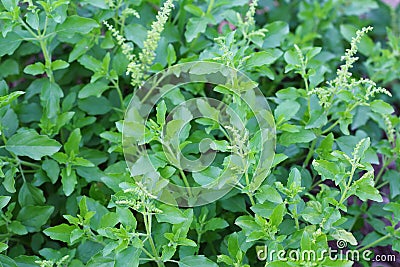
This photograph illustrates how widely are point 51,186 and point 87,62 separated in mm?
276

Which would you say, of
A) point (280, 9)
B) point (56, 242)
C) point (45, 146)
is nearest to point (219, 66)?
point (45, 146)

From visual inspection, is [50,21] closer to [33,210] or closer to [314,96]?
[33,210]

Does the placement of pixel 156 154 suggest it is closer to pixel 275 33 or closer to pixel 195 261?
pixel 195 261

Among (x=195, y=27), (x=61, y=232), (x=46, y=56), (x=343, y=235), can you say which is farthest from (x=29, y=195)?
(x=343, y=235)

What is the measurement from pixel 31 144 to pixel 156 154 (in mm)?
240

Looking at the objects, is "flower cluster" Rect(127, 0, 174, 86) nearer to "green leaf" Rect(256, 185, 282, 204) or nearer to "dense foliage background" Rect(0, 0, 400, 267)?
"dense foliage background" Rect(0, 0, 400, 267)

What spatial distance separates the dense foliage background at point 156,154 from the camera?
873 mm

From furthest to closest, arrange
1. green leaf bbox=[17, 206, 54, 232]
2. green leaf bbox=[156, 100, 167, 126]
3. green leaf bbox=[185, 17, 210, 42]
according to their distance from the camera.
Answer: green leaf bbox=[185, 17, 210, 42] → green leaf bbox=[17, 206, 54, 232] → green leaf bbox=[156, 100, 167, 126]

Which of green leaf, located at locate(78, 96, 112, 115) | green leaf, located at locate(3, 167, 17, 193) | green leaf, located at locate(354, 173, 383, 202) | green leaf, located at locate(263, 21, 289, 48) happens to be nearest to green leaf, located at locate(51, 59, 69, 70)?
green leaf, located at locate(78, 96, 112, 115)

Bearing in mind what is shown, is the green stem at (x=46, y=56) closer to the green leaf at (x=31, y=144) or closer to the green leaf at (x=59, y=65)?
the green leaf at (x=59, y=65)

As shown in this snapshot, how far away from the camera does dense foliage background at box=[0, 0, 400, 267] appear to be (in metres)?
0.87

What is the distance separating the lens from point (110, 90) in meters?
1.22

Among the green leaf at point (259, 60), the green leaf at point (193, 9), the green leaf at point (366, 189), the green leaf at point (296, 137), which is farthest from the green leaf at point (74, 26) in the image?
the green leaf at point (366, 189)

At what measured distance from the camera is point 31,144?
99cm
